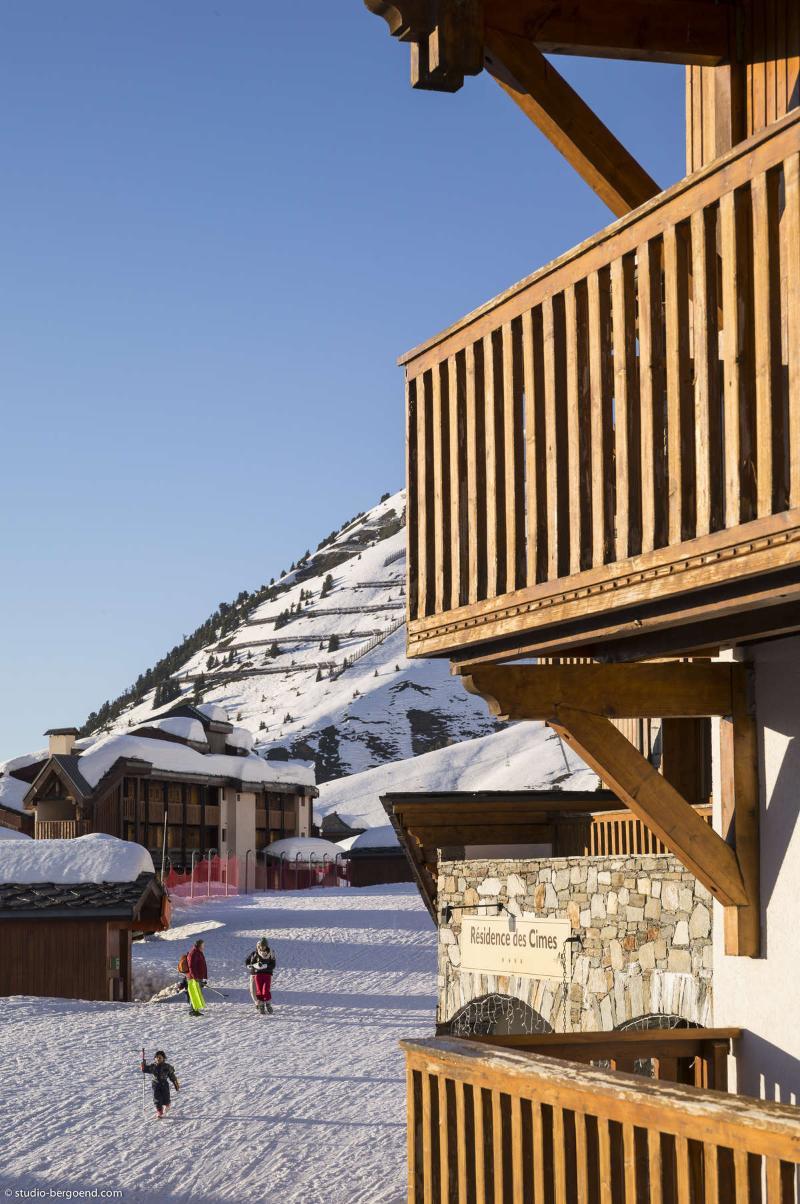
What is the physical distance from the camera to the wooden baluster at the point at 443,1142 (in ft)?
19.7

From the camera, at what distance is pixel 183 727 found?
65125mm

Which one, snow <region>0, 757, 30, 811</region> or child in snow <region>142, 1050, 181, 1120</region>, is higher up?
snow <region>0, 757, 30, 811</region>

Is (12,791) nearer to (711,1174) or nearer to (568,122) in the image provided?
(568,122)

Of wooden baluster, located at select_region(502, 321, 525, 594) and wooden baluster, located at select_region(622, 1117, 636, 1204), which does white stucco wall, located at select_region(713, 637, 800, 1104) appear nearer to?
wooden baluster, located at select_region(502, 321, 525, 594)

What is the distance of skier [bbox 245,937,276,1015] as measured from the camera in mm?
26969

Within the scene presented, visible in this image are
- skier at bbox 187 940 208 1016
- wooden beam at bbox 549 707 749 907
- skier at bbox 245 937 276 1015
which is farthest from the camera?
skier at bbox 245 937 276 1015

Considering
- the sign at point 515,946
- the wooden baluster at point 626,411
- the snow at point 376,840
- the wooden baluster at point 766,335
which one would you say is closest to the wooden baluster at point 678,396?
the wooden baluster at point 626,411

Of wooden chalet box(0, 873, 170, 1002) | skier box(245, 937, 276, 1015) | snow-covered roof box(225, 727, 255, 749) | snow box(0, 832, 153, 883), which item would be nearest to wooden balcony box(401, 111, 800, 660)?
skier box(245, 937, 276, 1015)

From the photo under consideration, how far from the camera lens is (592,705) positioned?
6.83 metres

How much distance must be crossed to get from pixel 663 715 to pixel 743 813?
53 centimetres

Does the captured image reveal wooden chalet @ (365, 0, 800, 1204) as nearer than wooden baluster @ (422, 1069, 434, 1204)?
Yes

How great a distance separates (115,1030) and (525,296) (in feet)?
71.4

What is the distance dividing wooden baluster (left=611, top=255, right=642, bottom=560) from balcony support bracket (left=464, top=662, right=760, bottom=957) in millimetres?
1189

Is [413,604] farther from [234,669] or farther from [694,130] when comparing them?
[234,669]
